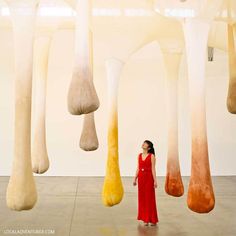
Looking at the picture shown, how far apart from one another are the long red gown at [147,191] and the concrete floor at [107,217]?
6.0 inches

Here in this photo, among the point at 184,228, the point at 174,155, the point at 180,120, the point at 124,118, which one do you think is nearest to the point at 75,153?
the point at 124,118

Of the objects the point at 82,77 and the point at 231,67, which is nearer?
the point at 82,77

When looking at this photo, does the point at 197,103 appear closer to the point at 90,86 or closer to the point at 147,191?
the point at 90,86

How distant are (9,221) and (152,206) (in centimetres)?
186

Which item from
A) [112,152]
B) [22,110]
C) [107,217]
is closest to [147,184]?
[107,217]

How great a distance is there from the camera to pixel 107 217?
15.8 feet

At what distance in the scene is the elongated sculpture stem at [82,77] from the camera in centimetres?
193

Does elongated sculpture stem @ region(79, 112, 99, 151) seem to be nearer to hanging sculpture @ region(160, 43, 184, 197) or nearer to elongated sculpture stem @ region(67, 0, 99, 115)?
elongated sculpture stem @ region(67, 0, 99, 115)

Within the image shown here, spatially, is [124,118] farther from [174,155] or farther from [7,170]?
[174,155]

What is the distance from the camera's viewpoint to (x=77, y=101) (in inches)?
75.2

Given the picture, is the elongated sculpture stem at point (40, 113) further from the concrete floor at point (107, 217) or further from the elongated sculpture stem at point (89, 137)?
the concrete floor at point (107, 217)

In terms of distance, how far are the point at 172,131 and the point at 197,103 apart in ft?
4.49

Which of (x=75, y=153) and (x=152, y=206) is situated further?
(x=75, y=153)

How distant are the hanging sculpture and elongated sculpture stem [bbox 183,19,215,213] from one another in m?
1.29
